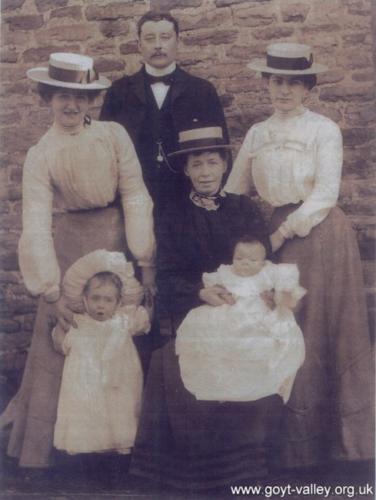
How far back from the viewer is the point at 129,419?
22.8 ft

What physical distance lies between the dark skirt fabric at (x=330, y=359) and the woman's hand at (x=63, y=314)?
131 centimetres

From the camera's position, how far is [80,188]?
715cm

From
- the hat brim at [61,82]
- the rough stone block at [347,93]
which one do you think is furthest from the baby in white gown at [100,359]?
the rough stone block at [347,93]

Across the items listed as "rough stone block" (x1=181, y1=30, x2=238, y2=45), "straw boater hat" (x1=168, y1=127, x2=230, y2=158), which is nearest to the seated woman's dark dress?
"straw boater hat" (x1=168, y1=127, x2=230, y2=158)

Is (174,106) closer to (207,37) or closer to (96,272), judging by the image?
(207,37)

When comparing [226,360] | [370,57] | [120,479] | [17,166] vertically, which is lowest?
[120,479]

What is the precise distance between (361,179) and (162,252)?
4.24ft

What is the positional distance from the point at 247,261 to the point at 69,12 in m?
1.99

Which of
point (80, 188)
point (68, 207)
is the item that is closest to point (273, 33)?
point (80, 188)

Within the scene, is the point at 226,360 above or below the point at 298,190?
below

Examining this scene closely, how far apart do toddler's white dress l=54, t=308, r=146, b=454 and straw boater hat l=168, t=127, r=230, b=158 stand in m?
1.08

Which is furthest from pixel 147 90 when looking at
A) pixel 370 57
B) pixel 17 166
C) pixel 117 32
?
pixel 370 57

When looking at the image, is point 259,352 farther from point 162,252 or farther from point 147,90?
point 147,90

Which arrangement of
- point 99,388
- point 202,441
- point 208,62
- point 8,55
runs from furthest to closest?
point 8,55 < point 208,62 < point 99,388 < point 202,441
